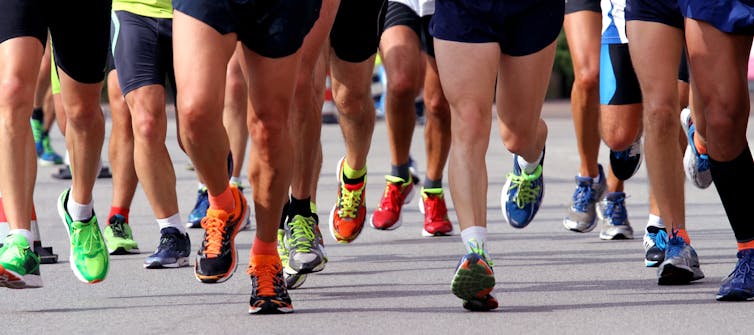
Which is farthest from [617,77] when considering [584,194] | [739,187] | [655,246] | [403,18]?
[403,18]

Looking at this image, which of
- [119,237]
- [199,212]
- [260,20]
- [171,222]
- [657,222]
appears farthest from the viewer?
[199,212]

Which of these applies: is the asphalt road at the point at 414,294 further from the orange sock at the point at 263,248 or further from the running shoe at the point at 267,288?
the orange sock at the point at 263,248

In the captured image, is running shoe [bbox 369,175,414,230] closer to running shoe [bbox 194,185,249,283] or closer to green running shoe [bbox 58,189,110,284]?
green running shoe [bbox 58,189,110,284]

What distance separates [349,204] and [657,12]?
2324 mm

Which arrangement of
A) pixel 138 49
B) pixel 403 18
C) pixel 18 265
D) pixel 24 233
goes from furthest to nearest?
pixel 403 18 → pixel 138 49 → pixel 24 233 → pixel 18 265

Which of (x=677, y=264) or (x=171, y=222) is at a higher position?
(x=677, y=264)

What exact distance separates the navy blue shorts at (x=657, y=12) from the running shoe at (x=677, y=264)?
37.5 inches

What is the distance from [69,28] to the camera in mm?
6789

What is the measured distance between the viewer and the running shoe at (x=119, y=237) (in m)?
8.41

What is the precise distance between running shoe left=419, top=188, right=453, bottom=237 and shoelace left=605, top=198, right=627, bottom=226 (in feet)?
2.99

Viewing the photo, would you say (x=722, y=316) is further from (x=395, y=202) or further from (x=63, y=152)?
(x=63, y=152)

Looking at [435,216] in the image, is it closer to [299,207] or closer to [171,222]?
[171,222]

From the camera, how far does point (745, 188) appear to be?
654 centimetres

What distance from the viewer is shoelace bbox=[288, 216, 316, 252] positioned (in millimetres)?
7066
